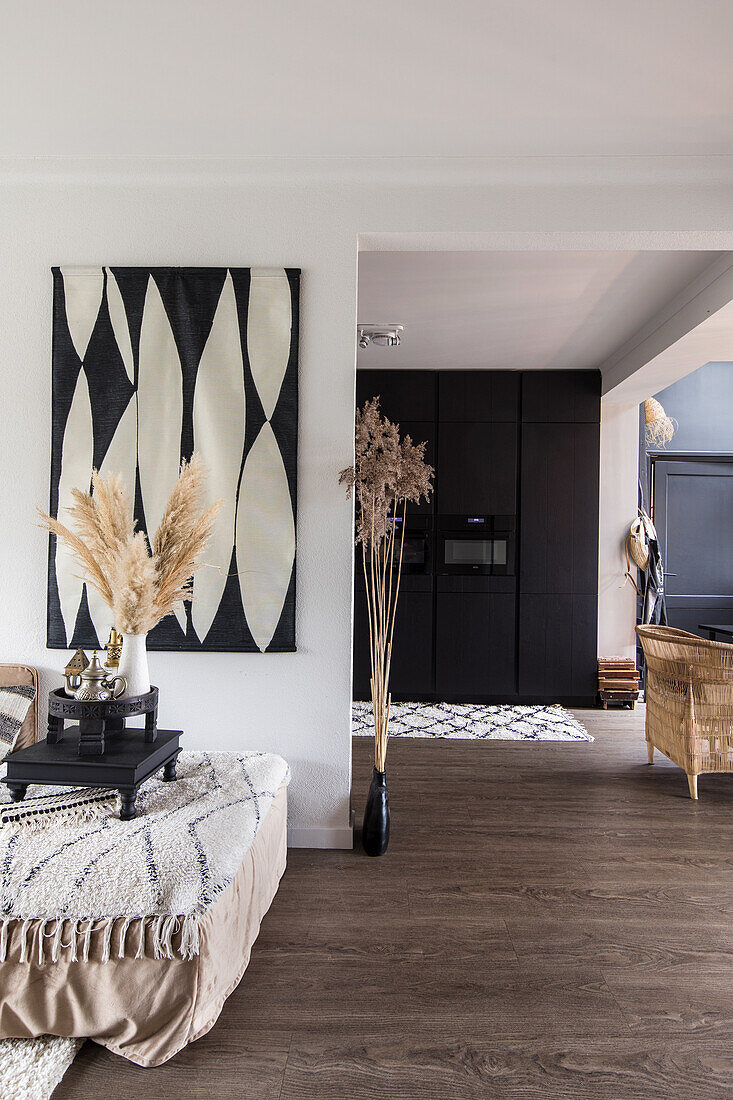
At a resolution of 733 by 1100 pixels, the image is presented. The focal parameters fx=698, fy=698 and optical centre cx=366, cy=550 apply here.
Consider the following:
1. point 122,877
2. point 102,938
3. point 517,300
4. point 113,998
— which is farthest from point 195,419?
point 517,300

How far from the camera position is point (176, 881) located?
1.66 meters

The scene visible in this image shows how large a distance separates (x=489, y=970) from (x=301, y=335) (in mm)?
2284

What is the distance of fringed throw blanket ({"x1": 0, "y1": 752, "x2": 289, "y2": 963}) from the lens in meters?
1.58

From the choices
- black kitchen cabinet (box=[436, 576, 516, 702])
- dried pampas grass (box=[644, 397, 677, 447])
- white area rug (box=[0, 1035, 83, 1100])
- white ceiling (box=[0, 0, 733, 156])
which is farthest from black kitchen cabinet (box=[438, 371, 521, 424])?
white area rug (box=[0, 1035, 83, 1100])

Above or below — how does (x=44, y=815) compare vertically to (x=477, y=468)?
below

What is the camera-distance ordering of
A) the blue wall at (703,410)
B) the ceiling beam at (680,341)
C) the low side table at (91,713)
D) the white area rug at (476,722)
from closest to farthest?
1. the low side table at (91,713)
2. the ceiling beam at (680,341)
3. the white area rug at (476,722)
4. the blue wall at (703,410)

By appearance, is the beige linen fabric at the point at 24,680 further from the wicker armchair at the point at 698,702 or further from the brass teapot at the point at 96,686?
the wicker armchair at the point at 698,702

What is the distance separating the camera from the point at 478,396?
17.9 ft

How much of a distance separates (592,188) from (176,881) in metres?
2.78

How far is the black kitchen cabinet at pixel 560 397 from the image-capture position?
5438mm

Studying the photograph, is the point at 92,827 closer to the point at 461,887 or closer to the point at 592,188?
the point at 461,887

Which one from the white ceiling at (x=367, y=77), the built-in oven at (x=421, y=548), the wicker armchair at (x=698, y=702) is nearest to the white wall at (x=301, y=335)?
the white ceiling at (x=367, y=77)

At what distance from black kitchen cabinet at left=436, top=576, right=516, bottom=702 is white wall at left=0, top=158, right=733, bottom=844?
2.81 meters

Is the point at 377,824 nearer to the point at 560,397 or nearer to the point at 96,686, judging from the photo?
the point at 96,686
